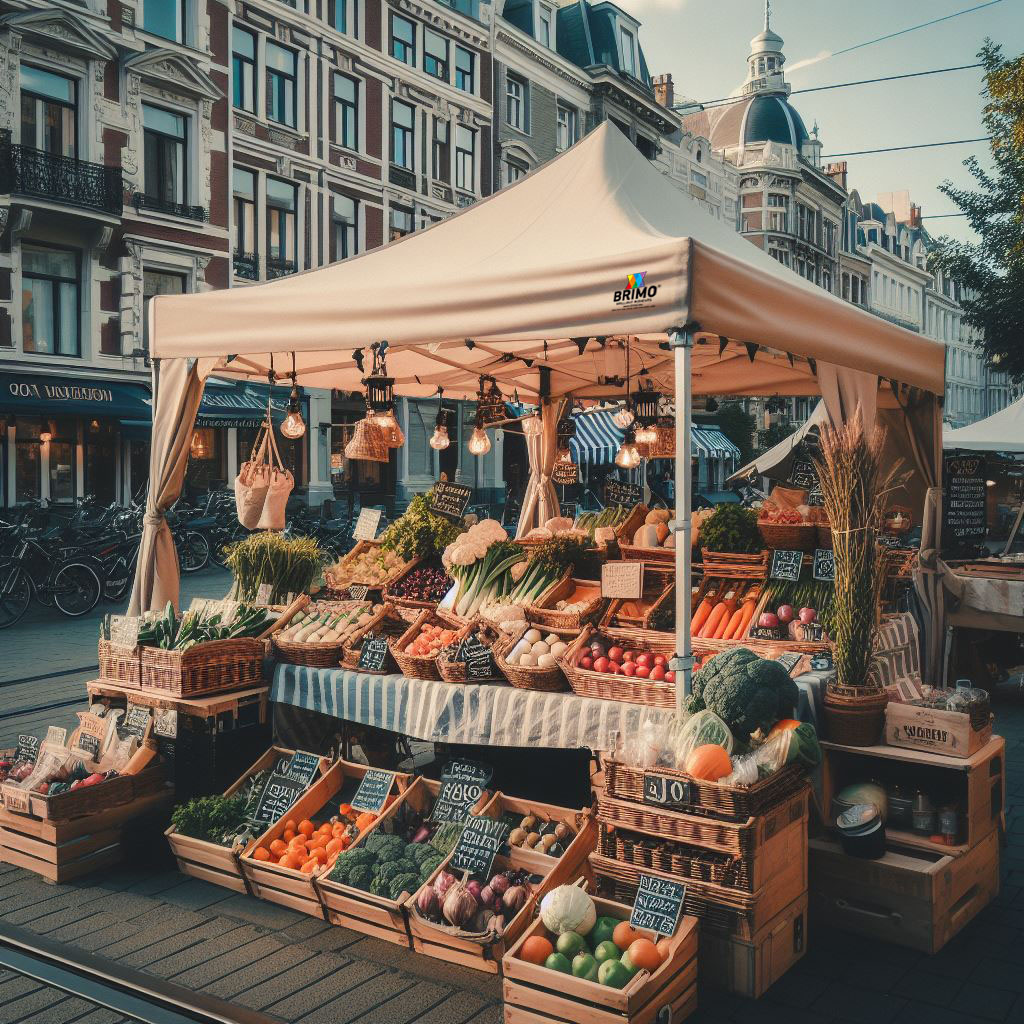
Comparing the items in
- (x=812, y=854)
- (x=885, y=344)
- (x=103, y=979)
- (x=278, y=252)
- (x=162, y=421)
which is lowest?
(x=103, y=979)

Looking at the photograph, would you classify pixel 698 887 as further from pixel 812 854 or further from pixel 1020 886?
pixel 1020 886

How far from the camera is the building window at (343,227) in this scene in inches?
1029

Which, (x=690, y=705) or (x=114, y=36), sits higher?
(x=114, y=36)

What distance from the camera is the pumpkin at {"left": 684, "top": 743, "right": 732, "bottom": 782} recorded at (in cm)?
363

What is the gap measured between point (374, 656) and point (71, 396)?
1610 centimetres

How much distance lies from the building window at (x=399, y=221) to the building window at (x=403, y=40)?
4.03m

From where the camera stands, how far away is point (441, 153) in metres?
29.0

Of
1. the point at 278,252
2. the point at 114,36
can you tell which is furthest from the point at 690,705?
the point at 278,252

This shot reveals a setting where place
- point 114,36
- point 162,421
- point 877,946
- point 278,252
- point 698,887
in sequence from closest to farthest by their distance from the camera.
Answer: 1. point 698,887
2. point 877,946
3. point 162,421
4. point 114,36
5. point 278,252

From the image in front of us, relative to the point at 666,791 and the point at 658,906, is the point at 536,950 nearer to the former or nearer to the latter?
the point at 658,906

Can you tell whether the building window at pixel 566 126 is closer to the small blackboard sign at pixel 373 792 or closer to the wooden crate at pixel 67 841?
the small blackboard sign at pixel 373 792

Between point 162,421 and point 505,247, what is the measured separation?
247cm

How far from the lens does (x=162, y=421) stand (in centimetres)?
602

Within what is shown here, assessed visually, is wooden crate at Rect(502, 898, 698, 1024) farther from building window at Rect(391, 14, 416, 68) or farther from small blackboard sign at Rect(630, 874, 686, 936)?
building window at Rect(391, 14, 416, 68)
